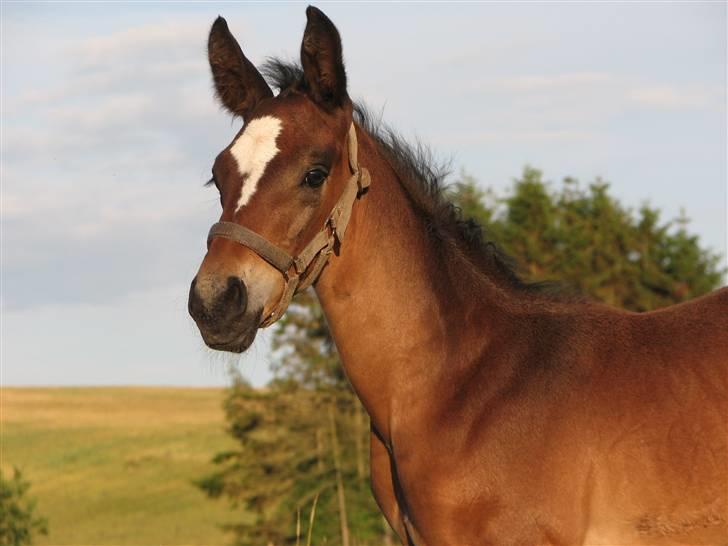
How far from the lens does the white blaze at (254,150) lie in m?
5.48

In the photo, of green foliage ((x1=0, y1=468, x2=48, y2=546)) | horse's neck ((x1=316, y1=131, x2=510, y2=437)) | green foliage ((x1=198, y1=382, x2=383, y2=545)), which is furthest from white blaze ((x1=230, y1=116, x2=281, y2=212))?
green foliage ((x1=198, y1=382, x2=383, y2=545))

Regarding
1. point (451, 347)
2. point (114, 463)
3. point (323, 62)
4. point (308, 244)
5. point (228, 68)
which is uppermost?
point (228, 68)

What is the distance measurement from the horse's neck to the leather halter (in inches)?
5.2

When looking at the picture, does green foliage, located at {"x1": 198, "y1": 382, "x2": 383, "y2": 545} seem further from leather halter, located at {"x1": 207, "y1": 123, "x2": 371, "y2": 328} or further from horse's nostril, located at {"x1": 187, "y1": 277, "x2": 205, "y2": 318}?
horse's nostril, located at {"x1": 187, "y1": 277, "x2": 205, "y2": 318}

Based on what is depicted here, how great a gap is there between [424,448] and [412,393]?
1.04ft

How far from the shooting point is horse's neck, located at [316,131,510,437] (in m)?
5.86

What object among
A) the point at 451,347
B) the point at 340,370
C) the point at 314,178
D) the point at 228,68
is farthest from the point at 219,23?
the point at 340,370

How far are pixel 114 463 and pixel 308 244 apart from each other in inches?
2867

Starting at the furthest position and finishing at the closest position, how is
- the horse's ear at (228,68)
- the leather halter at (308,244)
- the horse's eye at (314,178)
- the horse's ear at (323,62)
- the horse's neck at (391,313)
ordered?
the horse's ear at (228,68)
the horse's neck at (391,313)
the horse's ear at (323,62)
the horse's eye at (314,178)
the leather halter at (308,244)

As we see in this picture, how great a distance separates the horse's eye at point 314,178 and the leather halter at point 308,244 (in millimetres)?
185

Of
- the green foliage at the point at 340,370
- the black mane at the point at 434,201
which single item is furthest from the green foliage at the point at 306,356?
the black mane at the point at 434,201

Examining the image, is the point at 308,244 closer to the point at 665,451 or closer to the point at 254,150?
the point at 254,150

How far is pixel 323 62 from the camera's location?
5.84m

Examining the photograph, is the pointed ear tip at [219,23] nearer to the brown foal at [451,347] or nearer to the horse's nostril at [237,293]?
the brown foal at [451,347]
